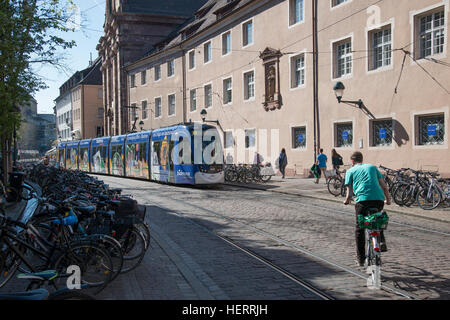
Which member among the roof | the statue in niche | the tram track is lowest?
the tram track

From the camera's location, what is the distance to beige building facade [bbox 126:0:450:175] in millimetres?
17328

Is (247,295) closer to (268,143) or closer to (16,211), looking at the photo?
(16,211)

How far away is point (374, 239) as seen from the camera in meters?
5.71

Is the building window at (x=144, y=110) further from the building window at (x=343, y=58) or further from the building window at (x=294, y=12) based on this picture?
the building window at (x=343, y=58)

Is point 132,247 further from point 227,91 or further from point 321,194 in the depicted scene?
point 227,91

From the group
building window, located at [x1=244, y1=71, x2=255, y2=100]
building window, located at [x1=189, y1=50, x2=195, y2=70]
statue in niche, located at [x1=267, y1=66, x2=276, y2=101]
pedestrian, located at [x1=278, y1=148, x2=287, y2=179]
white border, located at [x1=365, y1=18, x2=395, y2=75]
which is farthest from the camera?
building window, located at [x1=189, y1=50, x2=195, y2=70]

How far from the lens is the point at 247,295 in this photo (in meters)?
5.27

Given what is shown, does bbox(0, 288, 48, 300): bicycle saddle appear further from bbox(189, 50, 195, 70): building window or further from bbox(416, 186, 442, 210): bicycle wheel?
bbox(189, 50, 195, 70): building window

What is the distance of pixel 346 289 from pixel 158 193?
13.3m

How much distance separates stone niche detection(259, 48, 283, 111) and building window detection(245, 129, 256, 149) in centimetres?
237

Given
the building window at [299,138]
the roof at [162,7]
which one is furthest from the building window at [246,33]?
the roof at [162,7]

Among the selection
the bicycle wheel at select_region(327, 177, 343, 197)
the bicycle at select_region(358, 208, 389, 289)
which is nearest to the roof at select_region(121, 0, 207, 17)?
the bicycle wheel at select_region(327, 177, 343, 197)

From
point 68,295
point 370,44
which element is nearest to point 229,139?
point 370,44

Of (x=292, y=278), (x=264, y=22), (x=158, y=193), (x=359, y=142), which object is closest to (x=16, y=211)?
(x=158, y=193)
